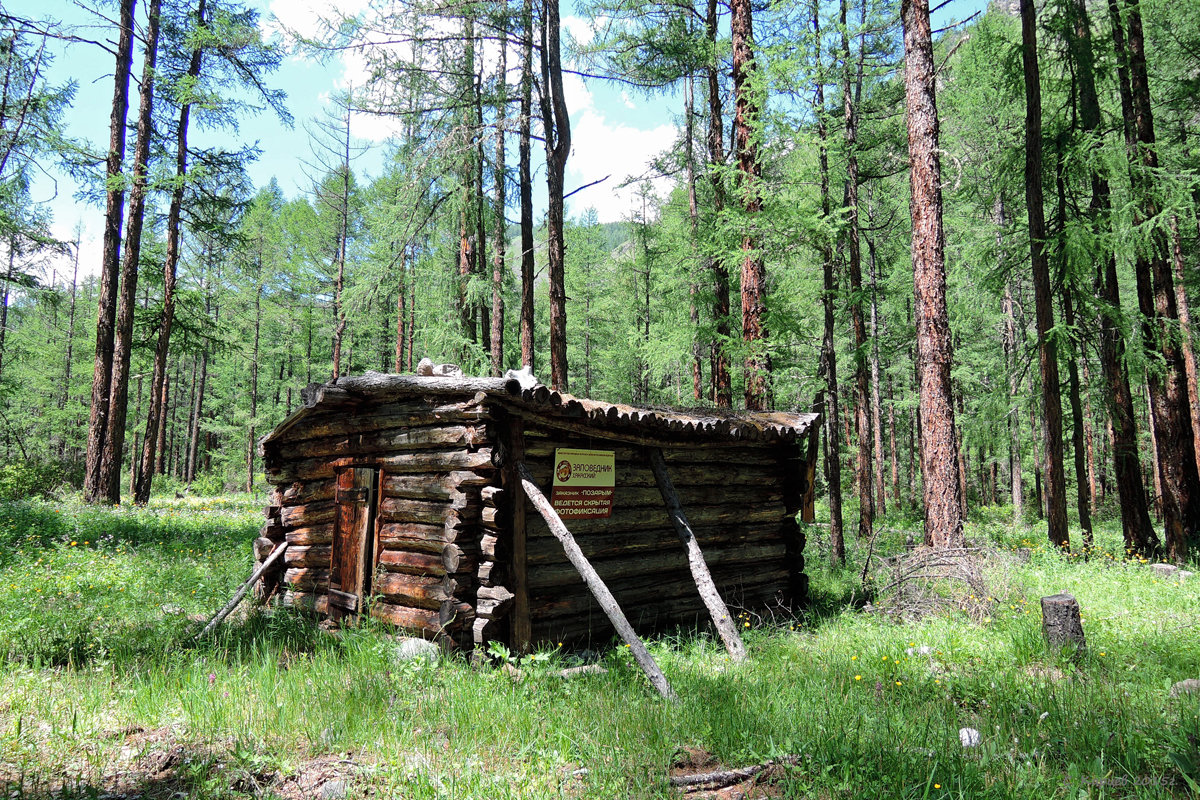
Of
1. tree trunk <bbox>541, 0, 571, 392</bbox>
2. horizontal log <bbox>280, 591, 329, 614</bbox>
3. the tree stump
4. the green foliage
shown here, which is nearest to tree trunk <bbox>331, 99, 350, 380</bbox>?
the green foliage

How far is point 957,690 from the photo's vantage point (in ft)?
16.7

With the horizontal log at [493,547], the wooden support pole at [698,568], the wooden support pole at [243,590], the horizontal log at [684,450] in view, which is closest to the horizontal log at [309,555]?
the wooden support pole at [243,590]

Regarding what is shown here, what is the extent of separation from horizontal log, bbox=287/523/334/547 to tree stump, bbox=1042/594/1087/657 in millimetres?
7762

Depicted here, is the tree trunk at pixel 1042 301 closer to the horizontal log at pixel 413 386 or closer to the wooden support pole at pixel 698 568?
the wooden support pole at pixel 698 568

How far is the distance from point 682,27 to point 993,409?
10.1m

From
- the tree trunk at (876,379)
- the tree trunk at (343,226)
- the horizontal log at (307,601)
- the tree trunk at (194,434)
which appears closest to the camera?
the horizontal log at (307,601)

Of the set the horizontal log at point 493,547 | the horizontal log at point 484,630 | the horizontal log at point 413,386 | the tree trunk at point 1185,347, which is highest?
the tree trunk at point 1185,347

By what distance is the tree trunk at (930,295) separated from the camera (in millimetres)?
8469

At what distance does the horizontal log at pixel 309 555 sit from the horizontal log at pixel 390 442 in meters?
1.22

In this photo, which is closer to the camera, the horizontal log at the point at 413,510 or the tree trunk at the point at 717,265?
the horizontal log at the point at 413,510

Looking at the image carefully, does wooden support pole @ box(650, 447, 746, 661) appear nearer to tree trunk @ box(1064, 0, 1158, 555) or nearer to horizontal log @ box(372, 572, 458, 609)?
horizontal log @ box(372, 572, 458, 609)

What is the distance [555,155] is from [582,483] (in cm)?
827

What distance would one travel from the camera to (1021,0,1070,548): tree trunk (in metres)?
10.9

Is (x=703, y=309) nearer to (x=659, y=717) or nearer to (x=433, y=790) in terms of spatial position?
(x=659, y=717)
